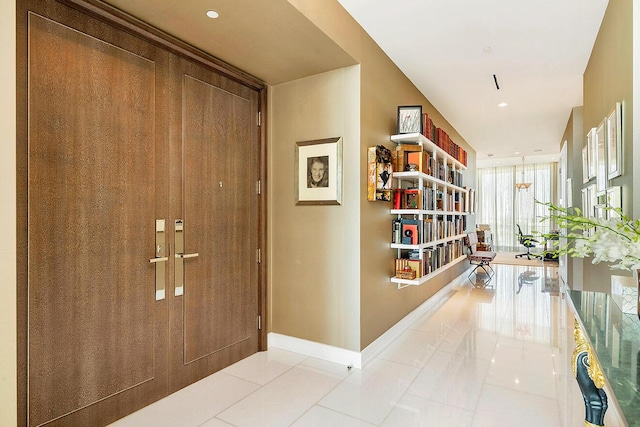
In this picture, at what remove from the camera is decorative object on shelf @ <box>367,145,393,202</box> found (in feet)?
10.1

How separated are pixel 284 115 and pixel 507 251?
35.0 feet

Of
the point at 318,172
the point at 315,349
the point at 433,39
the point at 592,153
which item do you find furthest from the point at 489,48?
the point at 315,349

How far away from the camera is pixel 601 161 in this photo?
2.81 m

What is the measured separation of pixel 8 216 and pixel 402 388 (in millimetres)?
2607

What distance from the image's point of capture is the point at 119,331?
2.22 m

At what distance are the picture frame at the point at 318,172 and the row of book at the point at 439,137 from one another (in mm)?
1074

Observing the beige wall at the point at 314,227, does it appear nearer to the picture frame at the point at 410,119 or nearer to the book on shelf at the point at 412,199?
the picture frame at the point at 410,119

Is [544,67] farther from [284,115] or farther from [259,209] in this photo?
[259,209]

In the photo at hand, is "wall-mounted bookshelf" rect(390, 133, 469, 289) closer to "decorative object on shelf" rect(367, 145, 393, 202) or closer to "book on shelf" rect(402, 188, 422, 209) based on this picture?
"book on shelf" rect(402, 188, 422, 209)

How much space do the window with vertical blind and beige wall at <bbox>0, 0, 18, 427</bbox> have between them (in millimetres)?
12225

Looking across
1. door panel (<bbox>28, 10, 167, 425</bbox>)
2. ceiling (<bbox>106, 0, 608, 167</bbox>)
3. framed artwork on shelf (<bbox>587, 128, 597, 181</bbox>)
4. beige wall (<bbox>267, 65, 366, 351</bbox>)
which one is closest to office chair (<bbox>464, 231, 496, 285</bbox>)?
ceiling (<bbox>106, 0, 608, 167</bbox>)

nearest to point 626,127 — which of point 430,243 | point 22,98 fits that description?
point 430,243

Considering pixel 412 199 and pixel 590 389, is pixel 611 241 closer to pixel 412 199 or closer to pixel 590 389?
pixel 590 389

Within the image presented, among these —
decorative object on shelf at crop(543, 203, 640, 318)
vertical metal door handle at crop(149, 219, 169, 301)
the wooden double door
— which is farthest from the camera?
vertical metal door handle at crop(149, 219, 169, 301)
